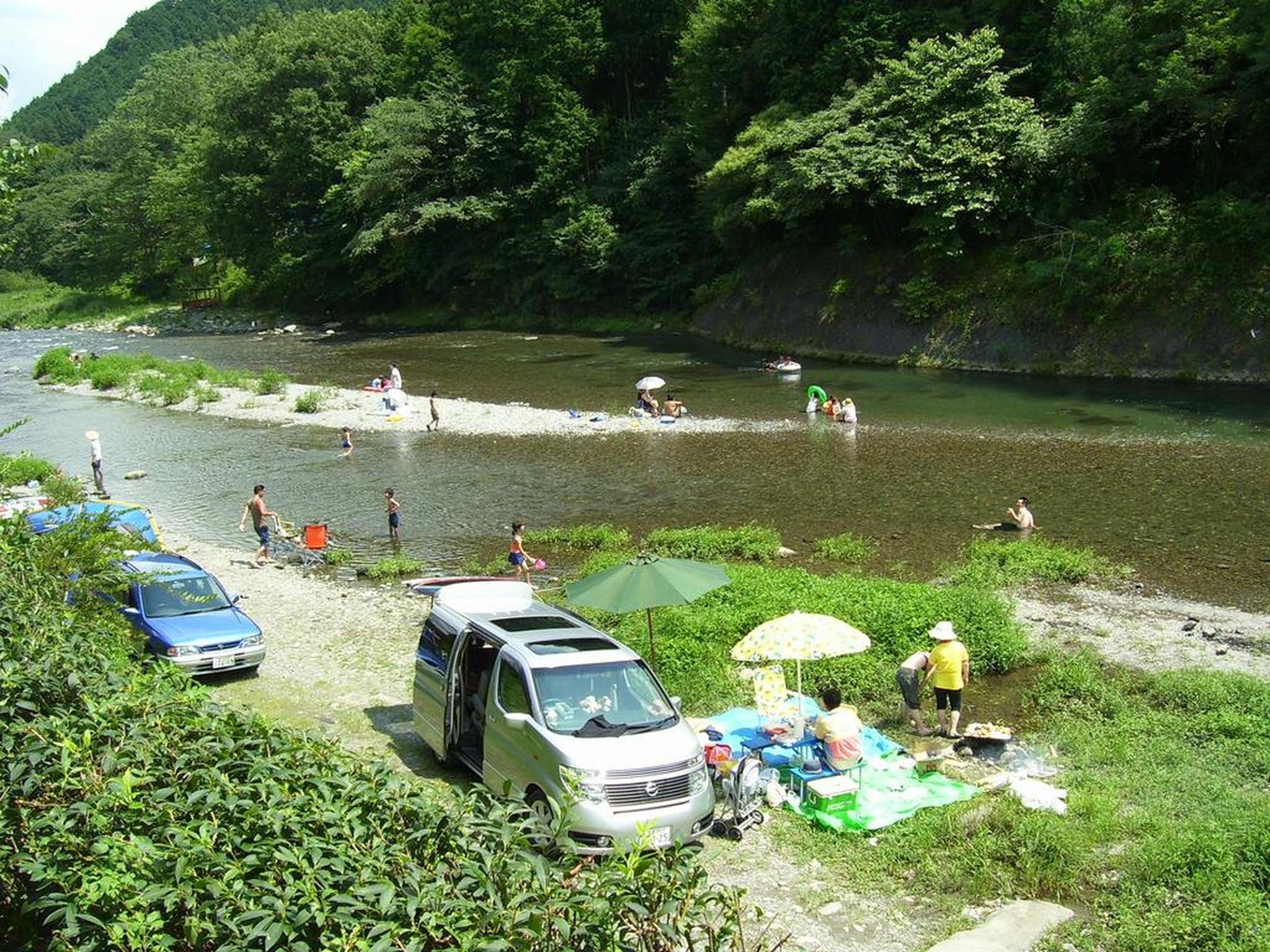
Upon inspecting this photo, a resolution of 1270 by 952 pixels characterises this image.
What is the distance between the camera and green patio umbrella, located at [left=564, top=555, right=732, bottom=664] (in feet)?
44.0

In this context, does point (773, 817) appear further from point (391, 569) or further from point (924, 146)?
point (924, 146)

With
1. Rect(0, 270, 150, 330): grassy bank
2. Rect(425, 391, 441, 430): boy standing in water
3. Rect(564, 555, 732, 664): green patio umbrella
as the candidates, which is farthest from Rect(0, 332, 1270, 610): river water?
Rect(0, 270, 150, 330): grassy bank

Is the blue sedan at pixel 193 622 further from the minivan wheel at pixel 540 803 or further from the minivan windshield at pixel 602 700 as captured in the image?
the minivan wheel at pixel 540 803

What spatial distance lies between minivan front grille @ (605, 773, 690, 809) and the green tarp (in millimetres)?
1832

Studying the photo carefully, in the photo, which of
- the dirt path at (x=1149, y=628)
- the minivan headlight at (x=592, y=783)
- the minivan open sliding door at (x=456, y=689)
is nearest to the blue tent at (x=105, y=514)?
the minivan open sliding door at (x=456, y=689)

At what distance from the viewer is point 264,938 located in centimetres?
515

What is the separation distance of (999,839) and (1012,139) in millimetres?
40818

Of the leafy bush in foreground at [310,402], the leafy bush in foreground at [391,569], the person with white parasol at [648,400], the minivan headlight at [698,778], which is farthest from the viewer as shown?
the leafy bush in foreground at [310,402]

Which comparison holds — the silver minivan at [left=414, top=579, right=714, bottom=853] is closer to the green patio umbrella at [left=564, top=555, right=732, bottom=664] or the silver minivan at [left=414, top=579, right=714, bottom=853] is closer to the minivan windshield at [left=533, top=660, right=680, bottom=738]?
the minivan windshield at [left=533, top=660, right=680, bottom=738]

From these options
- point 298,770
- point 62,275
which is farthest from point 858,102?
point 62,275

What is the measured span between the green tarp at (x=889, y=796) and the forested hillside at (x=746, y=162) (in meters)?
14.7

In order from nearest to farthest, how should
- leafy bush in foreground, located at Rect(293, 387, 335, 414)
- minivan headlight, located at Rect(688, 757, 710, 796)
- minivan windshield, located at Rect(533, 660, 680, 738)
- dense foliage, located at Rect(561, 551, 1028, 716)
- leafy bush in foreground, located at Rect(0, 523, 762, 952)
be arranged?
leafy bush in foreground, located at Rect(0, 523, 762, 952), minivan headlight, located at Rect(688, 757, 710, 796), minivan windshield, located at Rect(533, 660, 680, 738), dense foliage, located at Rect(561, 551, 1028, 716), leafy bush in foreground, located at Rect(293, 387, 335, 414)

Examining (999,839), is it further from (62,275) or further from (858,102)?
(62,275)

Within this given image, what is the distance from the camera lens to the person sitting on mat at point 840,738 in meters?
11.6
